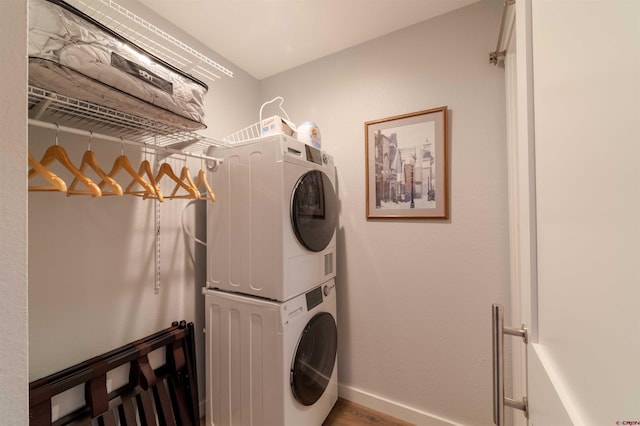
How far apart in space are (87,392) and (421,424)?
193 centimetres

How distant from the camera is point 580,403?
384mm

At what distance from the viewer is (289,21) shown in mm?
1647

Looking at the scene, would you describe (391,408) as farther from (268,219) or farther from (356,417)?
(268,219)

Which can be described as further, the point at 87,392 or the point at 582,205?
the point at 87,392

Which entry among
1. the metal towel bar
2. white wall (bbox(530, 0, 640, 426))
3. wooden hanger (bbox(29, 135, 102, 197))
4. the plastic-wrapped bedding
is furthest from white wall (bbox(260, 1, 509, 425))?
wooden hanger (bbox(29, 135, 102, 197))

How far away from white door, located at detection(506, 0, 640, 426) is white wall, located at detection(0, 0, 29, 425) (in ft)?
2.68

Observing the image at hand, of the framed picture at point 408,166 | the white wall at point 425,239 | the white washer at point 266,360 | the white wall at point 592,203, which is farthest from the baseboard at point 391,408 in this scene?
the white wall at point 592,203

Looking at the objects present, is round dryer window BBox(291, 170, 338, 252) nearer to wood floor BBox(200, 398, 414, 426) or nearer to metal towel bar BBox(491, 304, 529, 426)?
metal towel bar BBox(491, 304, 529, 426)

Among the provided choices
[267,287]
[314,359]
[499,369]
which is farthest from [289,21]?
[314,359]

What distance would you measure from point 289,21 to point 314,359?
2170 millimetres

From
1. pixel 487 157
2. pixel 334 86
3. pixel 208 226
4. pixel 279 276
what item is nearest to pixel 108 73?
pixel 208 226

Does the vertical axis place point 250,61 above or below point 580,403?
above

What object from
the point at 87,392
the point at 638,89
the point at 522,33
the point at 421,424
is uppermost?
the point at 522,33

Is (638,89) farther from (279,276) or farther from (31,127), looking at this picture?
(31,127)
